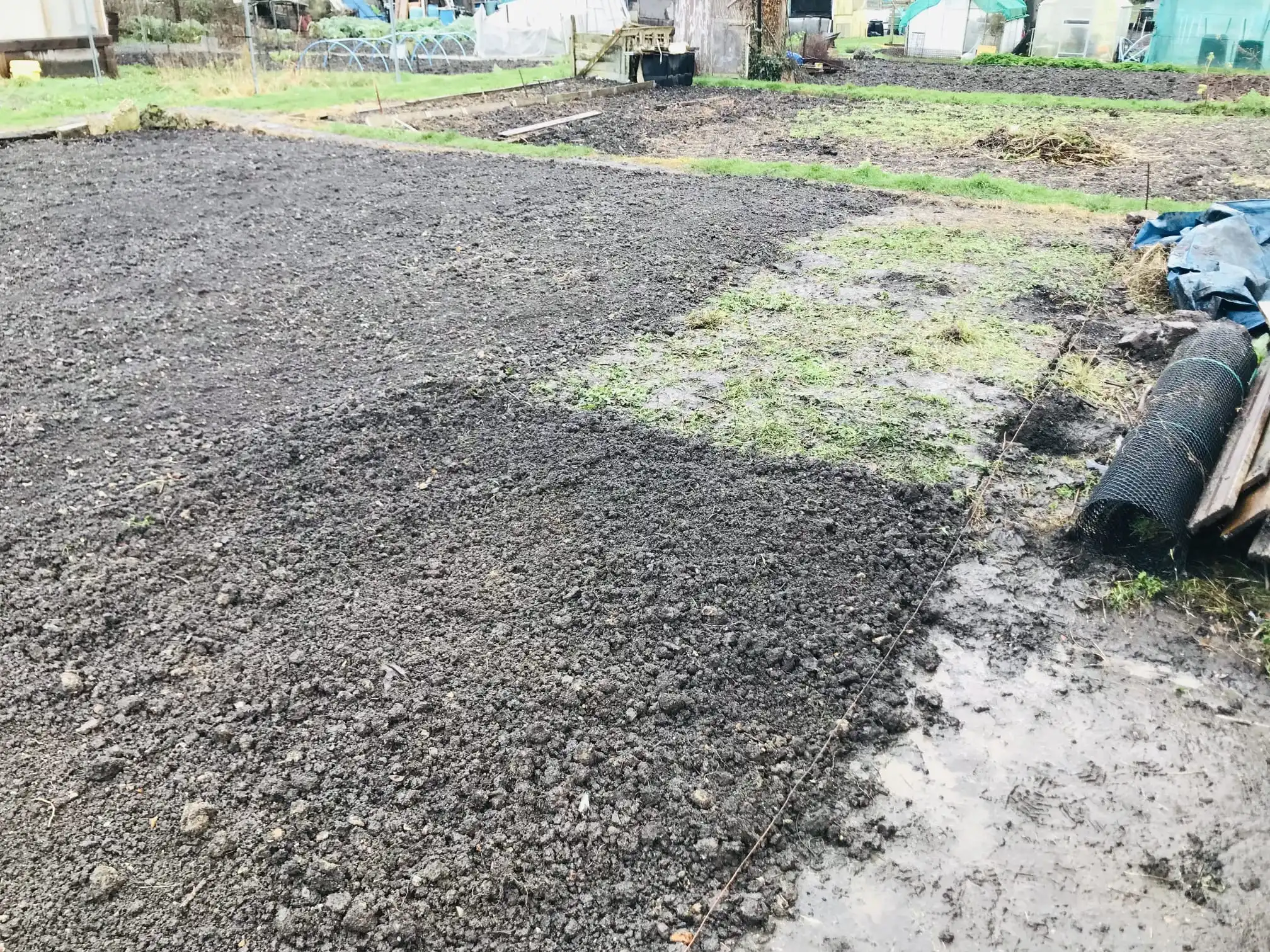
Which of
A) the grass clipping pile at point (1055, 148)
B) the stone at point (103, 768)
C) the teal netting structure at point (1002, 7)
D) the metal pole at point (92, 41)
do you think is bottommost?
the stone at point (103, 768)

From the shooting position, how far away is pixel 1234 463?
3766 millimetres

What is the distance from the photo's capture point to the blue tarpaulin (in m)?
6.08

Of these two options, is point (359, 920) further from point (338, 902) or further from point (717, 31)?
point (717, 31)

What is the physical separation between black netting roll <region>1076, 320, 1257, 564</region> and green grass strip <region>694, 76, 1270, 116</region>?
14817 mm

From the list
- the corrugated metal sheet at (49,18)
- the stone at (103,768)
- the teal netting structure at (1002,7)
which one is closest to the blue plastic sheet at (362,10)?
the corrugated metal sheet at (49,18)

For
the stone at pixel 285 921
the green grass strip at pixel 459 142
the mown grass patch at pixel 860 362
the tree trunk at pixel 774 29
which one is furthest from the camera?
the tree trunk at pixel 774 29

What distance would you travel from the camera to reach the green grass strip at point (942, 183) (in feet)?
29.9

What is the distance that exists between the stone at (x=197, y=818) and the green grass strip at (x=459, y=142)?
994 centimetres

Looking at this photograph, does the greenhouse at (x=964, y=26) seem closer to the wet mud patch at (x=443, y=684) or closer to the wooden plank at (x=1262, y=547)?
the wooden plank at (x=1262, y=547)

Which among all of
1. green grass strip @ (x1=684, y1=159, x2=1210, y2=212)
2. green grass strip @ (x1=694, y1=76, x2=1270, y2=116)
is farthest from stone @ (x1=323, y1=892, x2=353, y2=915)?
green grass strip @ (x1=694, y1=76, x2=1270, y2=116)

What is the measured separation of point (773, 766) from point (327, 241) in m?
6.12

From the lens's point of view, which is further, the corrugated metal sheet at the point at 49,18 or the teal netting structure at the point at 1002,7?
the teal netting structure at the point at 1002,7

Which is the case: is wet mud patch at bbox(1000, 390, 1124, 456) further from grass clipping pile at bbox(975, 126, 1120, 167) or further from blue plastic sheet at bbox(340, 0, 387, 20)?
blue plastic sheet at bbox(340, 0, 387, 20)

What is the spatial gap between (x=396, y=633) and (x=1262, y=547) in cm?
299
